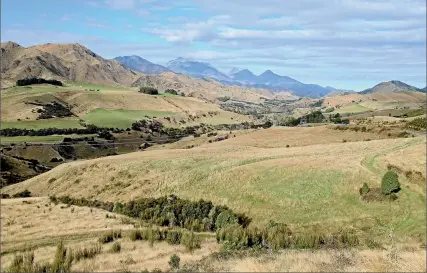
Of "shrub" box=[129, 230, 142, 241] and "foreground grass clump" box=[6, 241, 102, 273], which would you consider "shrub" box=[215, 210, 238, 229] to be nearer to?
"shrub" box=[129, 230, 142, 241]

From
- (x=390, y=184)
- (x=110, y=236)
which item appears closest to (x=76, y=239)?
(x=110, y=236)

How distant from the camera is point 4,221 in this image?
37594 mm

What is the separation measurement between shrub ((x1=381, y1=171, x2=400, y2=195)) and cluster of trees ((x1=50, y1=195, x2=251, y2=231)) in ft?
43.2

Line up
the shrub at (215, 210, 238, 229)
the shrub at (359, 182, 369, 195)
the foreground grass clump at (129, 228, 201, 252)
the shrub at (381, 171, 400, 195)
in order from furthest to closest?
the shrub at (359, 182, 369, 195) < the shrub at (381, 171, 400, 195) < the shrub at (215, 210, 238, 229) < the foreground grass clump at (129, 228, 201, 252)

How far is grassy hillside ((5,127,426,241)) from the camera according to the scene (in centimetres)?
A: 3903

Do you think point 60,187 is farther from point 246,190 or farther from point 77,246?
point 77,246

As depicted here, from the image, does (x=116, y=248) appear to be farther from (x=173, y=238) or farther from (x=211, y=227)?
(x=211, y=227)

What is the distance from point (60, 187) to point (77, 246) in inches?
1862

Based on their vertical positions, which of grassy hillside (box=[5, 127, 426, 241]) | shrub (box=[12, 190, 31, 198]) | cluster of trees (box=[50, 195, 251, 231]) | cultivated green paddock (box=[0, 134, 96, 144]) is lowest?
shrub (box=[12, 190, 31, 198])

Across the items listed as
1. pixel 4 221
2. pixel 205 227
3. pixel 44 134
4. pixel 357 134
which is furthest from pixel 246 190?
pixel 44 134

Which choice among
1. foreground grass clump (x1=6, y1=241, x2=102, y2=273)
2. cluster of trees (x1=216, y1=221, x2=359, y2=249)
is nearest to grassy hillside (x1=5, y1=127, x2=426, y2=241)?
cluster of trees (x1=216, y1=221, x2=359, y2=249)

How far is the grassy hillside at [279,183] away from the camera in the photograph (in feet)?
128

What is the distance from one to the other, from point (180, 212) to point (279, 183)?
11.7 m

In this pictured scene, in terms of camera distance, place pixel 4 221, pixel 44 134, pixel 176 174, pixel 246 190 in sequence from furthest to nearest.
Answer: pixel 44 134 → pixel 176 174 → pixel 246 190 → pixel 4 221
